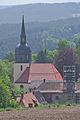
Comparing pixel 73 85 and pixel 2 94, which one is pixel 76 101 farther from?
pixel 2 94

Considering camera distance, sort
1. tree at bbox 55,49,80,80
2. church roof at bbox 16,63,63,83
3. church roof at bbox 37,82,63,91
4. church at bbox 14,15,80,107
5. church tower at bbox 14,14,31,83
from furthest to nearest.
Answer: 1. tree at bbox 55,49,80,80
2. church tower at bbox 14,14,31,83
3. church roof at bbox 16,63,63,83
4. church roof at bbox 37,82,63,91
5. church at bbox 14,15,80,107

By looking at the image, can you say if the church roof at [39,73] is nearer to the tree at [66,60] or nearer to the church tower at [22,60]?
the church tower at [22,60]

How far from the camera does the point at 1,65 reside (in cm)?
13375

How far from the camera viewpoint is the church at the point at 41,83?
87.1m

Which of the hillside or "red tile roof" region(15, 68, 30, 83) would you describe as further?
"red tile roof" region(15, 68, 30, 83)

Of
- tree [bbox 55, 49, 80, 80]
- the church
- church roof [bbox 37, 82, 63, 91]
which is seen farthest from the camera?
tree [bbox 55, 49, 80, 80]

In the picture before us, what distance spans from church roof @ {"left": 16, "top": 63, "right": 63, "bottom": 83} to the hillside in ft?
202

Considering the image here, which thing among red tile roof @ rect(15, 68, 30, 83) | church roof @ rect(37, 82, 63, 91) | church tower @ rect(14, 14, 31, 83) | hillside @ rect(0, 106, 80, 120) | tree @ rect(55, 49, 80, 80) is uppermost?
hillside @ rect(0, 106, 80, 120)

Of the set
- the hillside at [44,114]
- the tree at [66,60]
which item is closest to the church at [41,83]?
the tree at [66,60]

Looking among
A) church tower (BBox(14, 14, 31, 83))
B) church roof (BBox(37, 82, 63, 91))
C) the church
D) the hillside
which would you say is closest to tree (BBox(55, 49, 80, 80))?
the church

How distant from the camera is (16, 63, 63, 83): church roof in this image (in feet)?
350

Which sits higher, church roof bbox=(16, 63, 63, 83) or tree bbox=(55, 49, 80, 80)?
church roof bbox=(16, 63, 63, 83)

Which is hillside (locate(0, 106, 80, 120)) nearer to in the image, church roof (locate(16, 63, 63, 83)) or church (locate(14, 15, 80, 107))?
church (locate(14, 15, 80, 107))

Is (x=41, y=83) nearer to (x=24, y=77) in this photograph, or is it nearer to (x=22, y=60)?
(x=24, y=77)
